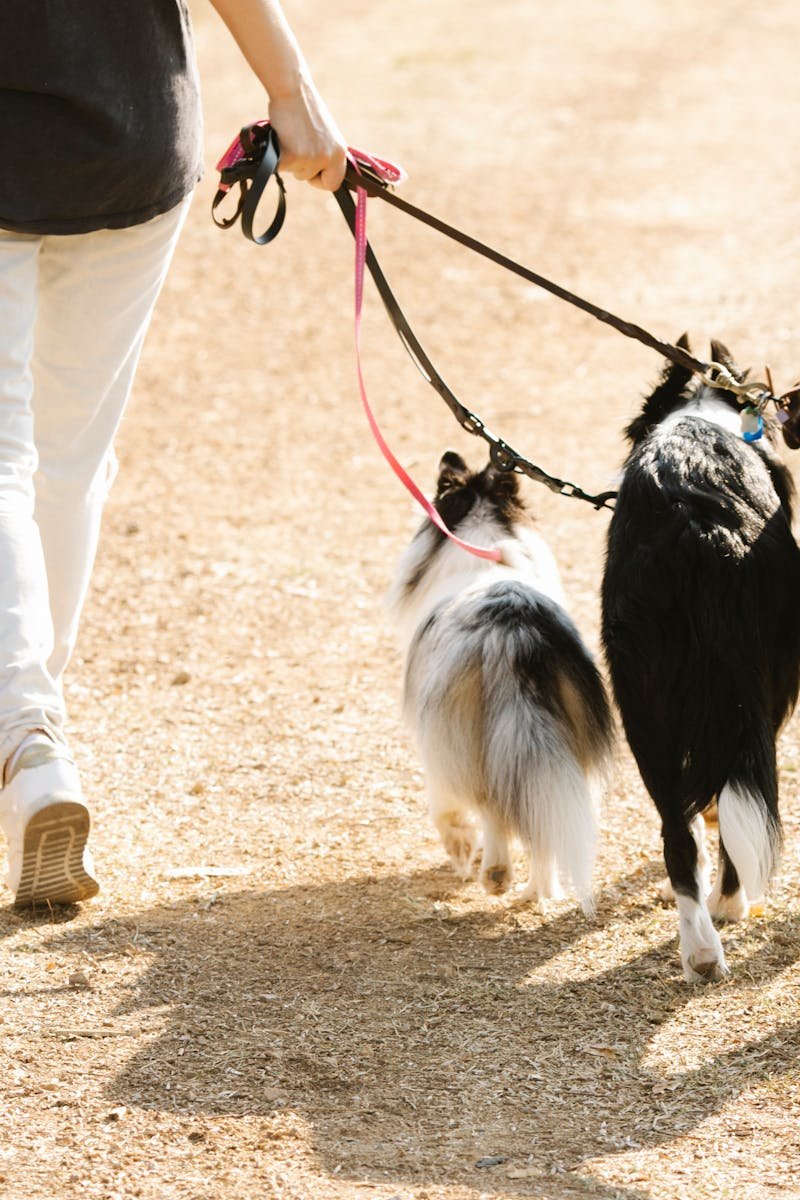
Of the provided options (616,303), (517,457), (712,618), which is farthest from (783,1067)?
(616,303)

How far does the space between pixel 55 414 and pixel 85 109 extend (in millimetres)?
687

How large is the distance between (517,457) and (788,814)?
125 centimetres

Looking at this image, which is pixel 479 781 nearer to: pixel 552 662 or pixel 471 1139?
pixel 552 662

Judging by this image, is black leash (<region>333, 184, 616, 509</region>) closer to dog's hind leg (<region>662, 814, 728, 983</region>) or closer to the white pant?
the white pant

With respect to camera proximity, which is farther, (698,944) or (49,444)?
(49,444)

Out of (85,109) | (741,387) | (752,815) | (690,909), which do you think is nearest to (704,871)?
(690,909)

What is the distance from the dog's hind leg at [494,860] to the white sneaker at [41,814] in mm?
981

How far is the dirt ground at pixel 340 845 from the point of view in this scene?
2.67 meters

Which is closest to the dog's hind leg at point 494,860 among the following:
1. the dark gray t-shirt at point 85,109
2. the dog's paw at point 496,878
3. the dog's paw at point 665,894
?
the dog's paw at point 496,878

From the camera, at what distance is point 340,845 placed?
4.04m

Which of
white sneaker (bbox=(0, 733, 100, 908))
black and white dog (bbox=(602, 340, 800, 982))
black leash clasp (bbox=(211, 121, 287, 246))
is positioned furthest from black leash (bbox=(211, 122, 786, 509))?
white sneaker (bbox=(0, 733, 100, 908))

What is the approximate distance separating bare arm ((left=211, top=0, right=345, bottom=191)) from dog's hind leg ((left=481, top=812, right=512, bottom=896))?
155cm

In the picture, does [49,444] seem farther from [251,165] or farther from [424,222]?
[424,222]

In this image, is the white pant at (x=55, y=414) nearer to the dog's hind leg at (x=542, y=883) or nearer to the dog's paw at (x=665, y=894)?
the dog's hind leg at (x=542, y=883)
